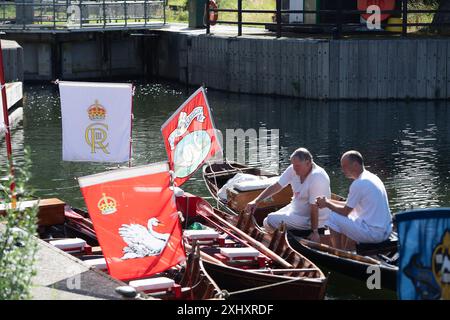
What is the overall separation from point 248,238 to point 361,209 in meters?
1.69

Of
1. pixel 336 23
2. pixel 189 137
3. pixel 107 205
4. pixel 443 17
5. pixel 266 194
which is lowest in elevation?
pixel 266 194

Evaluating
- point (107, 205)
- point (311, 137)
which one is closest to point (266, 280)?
point (107, 205)

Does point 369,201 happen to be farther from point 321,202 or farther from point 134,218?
point 134,218

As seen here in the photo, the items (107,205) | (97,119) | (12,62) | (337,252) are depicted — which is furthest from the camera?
(12,62)

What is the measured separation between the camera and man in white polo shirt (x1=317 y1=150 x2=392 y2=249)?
13.5 meters

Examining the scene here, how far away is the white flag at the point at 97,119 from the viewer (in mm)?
16938

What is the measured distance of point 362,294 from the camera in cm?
1427

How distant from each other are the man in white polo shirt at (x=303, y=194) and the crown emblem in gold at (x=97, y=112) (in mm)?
3197

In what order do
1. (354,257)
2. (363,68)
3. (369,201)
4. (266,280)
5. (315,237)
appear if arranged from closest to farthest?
1. (266,280)
2. (369,201)
3. (354,257)
4. (315,237)
5. (363,68)

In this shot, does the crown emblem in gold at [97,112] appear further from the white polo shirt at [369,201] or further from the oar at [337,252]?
the white polo shirt at [369,201]

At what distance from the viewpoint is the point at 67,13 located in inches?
1538

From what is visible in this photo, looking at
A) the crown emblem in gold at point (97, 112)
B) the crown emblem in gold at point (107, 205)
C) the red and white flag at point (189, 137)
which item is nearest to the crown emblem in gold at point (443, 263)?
the crown emblem in gold at point (107, 205)

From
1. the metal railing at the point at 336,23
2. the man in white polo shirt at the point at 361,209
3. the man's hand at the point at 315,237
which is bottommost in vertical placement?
the man's hand at the point at 315,237
